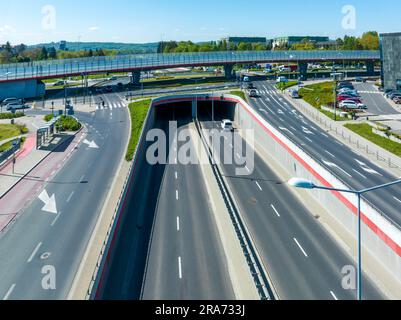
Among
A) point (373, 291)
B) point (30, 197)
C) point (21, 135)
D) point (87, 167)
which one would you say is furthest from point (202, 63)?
point (373, 291)

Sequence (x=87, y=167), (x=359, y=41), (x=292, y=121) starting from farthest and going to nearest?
(x=359, y=41)
(x=292, y=121)
(x=87, y=167)

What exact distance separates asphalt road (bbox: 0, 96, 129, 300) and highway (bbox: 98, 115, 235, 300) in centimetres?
253

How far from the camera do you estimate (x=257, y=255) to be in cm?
2386

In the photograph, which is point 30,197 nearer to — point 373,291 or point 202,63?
point 373,291

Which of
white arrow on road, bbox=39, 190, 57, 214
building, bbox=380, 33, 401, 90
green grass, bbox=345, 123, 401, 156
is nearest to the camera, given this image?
white arrow on road, bbox=39, 190, 57, 214

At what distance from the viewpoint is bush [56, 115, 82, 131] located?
179 ft

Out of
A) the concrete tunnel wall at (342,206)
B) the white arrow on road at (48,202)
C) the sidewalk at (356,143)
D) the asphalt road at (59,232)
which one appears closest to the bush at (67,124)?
the asphalt road at (59,232)

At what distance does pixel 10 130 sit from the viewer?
5503 cm

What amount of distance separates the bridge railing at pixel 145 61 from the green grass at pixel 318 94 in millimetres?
24628

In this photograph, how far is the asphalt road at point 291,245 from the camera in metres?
20.7

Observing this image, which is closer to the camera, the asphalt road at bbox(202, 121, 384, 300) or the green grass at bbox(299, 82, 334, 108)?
the asphalt road at bbox(202, 121, 384, 300)

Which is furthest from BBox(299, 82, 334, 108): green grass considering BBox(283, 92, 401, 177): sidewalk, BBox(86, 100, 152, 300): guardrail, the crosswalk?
BBox(86, 100, 152, 300): guardrail

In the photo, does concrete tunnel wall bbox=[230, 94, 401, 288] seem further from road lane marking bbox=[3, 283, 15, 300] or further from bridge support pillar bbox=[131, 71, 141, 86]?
bridge support pillar bbox=[131, 71, 141, 86]

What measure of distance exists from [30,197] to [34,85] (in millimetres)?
67363
